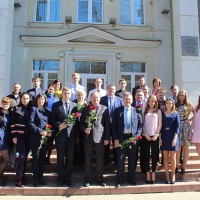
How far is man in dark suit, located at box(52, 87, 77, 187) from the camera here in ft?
19.1

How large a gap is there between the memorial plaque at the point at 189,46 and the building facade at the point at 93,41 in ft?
2.67

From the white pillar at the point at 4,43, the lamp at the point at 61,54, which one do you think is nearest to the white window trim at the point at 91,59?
the lamp at the point at 61,54

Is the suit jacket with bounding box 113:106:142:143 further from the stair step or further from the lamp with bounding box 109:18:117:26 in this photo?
the lamp with bounding box 109:18:117:26

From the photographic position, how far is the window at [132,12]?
13.6 metres

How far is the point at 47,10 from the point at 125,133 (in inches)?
363

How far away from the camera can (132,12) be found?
44.7ft

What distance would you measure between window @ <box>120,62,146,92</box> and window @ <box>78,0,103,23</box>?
2384 millimetres

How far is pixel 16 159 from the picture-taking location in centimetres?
603

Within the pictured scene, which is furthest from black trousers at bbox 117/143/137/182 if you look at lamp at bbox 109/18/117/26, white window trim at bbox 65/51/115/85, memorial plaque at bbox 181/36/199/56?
lamp at bbox 109/18/117/26

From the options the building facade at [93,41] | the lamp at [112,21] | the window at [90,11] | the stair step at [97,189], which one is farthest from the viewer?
the window at [90,11]

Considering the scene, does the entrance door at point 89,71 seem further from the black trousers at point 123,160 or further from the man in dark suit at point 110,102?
the black trousers at point 123,160

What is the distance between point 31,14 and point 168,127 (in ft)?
31.0

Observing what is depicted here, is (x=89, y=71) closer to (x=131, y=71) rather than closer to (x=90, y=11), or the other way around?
(x=131, y=71)

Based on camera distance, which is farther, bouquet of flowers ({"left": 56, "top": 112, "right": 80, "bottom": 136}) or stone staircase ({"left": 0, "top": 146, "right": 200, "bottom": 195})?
bouquet of flowers ({"left": 56, "top": 112, "right": 80, "bottom": 136})
